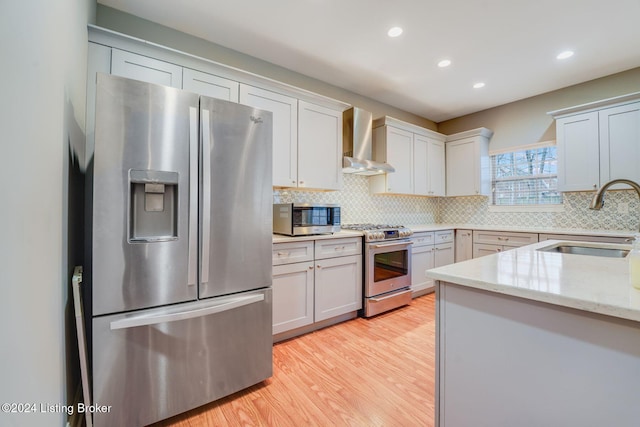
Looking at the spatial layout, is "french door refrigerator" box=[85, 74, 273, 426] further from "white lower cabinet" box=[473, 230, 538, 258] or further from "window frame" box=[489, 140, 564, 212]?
"window frame" box=[489, 140, 564, 212]

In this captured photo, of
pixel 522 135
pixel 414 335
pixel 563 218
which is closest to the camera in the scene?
pixel 414 335

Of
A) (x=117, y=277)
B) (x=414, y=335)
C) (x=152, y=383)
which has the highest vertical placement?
(x=117, y=277)

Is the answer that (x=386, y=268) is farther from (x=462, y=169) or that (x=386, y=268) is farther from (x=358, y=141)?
(x=462, y=169)

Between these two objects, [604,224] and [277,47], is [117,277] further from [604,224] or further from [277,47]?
[604,224]

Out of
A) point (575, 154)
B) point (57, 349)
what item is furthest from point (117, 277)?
point (575, 154)

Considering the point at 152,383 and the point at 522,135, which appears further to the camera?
the point at 522,135

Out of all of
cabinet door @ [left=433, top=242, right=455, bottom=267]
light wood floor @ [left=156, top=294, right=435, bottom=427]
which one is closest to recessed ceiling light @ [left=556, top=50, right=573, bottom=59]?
cabinet door @ [left=433, top=242, right=455, bottom=267]

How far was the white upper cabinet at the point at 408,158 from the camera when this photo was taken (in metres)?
3.71

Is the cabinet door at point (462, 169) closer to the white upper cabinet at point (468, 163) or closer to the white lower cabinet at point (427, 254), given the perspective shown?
the white upper cabinet at point (468, 163)

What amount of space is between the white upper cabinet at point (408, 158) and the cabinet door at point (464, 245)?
30.5 inches

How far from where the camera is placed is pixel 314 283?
258 cm

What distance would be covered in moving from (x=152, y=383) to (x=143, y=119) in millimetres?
1395

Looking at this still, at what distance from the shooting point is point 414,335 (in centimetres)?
255

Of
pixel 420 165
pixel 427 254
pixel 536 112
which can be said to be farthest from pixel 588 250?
pixel 536 112
